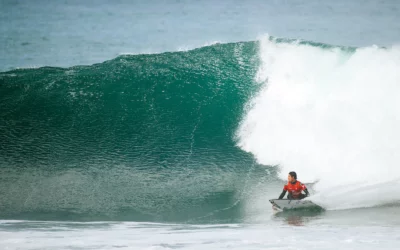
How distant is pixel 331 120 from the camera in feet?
30.4

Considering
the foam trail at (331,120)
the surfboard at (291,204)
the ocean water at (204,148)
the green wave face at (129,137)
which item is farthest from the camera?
the foam trail at (331,120)

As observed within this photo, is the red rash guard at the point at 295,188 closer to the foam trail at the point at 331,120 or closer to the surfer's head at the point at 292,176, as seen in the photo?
the surfer's head at the point at 292,176

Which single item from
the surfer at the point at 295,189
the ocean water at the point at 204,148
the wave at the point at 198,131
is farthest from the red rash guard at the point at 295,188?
the wave at the point at 198,131

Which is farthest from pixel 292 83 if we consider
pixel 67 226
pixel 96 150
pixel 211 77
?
pixel 67 226

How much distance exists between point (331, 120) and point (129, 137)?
3791 mm

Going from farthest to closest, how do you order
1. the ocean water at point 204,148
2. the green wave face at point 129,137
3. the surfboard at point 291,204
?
the green wave face at point 129,137, the surfboard at point 291,204, the ocean water at point 204,148

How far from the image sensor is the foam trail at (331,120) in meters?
7.94

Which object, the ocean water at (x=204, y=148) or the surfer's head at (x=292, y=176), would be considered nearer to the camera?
the ocean water at (x=204, y=148)

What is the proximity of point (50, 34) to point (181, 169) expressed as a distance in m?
11.2

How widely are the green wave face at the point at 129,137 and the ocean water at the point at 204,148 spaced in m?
0.04

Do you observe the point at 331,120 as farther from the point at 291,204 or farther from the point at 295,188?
the point at 291,204

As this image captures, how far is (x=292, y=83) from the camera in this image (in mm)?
10430

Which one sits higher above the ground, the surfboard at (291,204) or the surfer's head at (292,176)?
the surfer's head at (292,176)

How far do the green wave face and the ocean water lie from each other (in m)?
0.04
